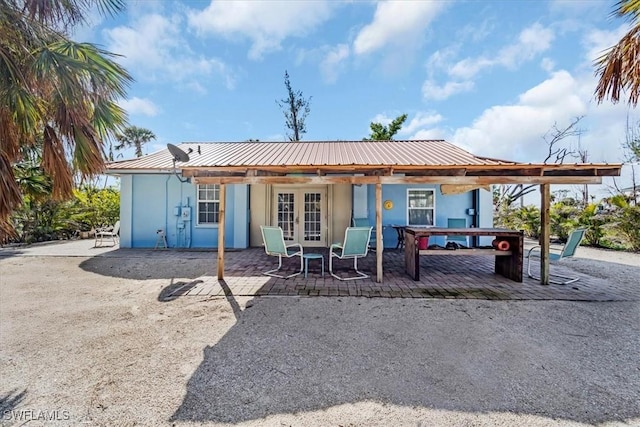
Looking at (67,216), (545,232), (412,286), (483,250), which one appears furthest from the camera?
(67,216)

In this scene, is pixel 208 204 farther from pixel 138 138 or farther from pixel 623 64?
pixel 138 138

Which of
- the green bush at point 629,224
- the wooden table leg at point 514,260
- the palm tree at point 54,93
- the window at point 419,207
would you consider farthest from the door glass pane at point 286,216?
the green bush at point 629,224

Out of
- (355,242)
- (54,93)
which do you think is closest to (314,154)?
(355,242)

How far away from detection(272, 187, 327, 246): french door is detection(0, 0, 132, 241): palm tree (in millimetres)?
6473

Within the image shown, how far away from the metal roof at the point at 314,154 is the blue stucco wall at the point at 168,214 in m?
0.81

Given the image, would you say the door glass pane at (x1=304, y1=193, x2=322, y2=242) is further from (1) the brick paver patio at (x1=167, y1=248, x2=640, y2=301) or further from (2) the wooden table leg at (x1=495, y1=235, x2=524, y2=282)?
(2) the wooden table leg at (x1=495, y1=235, x2=524, y2=282)

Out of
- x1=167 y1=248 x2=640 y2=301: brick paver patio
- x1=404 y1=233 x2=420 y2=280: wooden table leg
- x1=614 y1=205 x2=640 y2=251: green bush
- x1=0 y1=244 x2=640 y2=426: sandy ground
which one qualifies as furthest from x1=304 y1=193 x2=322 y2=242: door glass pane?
x1=614 y1=205 x2=640 y2=251: green bush

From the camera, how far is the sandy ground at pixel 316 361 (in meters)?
2.24

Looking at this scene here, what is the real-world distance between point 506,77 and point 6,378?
14593mm

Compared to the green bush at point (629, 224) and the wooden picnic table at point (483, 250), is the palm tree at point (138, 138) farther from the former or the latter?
the green bush at point (629, 224)

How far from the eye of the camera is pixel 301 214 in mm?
10695

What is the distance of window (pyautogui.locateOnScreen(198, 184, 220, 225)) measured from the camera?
10039 millimetres

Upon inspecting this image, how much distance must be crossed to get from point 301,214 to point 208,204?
11.0ft

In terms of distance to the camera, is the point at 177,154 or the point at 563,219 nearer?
the point at 177,154
